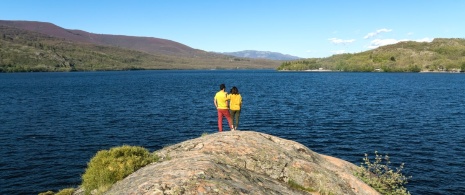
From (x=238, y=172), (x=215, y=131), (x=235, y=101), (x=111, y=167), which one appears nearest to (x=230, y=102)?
(x=235, y=101)

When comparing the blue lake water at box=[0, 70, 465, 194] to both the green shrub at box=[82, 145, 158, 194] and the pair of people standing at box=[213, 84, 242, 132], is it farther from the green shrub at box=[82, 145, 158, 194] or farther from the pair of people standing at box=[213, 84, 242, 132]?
the green shrub at box=[82, 145, 158, 194]

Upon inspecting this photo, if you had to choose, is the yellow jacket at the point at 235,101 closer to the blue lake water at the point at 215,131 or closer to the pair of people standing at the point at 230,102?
the pair of people standing at the point at 230,102

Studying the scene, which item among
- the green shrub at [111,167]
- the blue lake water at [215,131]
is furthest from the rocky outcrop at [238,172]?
the blue lake water at [215,131]

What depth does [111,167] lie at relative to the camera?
13008mm

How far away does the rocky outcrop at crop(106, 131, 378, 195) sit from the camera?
9.35 metres

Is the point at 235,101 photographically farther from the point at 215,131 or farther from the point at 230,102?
the point at 215,131

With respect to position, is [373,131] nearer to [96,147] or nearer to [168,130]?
[168,130]

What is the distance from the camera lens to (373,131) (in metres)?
41.9

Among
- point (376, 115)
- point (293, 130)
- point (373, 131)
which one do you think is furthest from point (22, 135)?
point (376, 115)

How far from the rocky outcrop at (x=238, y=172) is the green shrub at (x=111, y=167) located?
0.68m

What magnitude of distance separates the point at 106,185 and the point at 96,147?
2456 centimetres

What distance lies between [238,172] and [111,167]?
5152 mm

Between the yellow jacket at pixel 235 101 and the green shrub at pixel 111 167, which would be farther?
the yellow jacket at pixel 235 101

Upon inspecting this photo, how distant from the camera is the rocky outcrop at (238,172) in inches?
368
